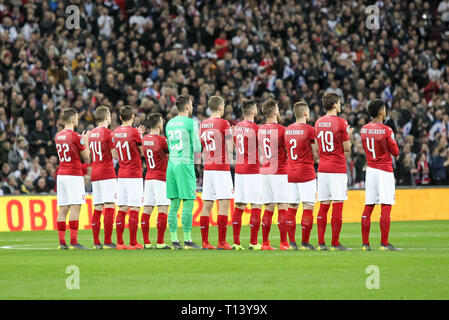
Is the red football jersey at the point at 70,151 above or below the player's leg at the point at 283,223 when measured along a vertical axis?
above

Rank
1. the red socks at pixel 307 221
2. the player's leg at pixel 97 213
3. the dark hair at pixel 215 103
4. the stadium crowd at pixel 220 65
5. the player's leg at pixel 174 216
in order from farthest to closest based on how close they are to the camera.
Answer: the stadium crowd at pixel 220 65
the player's leg at pixel 97 213
the player's leg at pixel 174 216
the dark hair at pixel 215 103
the red socks at pixel 307 221

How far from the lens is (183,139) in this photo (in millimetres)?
17656

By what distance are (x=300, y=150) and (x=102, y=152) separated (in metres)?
4.03

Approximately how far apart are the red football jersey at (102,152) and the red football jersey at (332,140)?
4.24 m

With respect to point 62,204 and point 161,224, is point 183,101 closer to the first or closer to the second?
point 161,224

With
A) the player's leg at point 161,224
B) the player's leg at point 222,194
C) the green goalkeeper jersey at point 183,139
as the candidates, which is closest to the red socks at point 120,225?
the player's leg at point 161,224

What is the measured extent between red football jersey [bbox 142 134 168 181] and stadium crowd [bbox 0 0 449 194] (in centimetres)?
943

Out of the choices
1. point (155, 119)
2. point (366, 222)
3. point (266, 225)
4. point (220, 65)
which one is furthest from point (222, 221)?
point (220, 65)

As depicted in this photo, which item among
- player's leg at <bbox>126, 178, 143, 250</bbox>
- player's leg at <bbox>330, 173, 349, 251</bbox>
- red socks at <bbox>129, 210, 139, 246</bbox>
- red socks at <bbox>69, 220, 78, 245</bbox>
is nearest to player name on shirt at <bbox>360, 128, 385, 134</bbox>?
player's leg at <bbox>330, 173, 349, 251</bbox>

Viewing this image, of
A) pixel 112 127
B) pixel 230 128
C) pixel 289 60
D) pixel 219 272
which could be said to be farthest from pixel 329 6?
pixel 219 272

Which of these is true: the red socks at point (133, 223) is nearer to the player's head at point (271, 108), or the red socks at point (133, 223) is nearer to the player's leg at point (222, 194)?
the player's leg at point (222, 194)

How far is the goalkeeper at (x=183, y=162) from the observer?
57.7 ft

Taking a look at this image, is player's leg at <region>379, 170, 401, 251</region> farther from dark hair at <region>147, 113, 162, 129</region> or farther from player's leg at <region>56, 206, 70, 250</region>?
player's leg at <region>56, 206, 70, 250</region>

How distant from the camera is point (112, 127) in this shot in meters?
29.3
